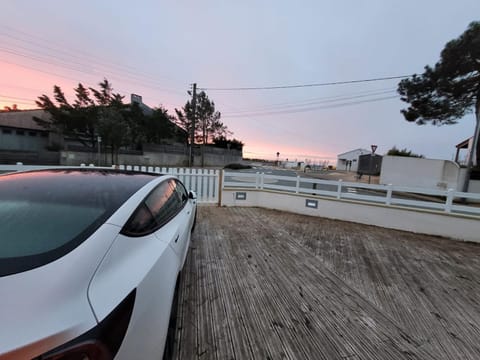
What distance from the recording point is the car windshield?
0.88m

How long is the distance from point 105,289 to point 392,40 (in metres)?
13.5

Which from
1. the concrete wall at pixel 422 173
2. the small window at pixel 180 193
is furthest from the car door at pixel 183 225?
the concrete wall at pixel 422 173

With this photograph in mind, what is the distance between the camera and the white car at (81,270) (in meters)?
0.65

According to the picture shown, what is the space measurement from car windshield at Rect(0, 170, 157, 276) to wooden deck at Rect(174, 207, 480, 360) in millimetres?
1284

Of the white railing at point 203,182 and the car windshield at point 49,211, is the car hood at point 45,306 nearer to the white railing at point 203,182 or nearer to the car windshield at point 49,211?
the car windshield at point 49,211

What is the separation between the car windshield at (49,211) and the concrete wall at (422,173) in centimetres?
1703

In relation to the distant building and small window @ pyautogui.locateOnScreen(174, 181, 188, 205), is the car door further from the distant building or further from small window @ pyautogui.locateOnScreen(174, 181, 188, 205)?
the distant building

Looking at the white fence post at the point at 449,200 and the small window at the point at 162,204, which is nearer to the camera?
the small window at the point at 162,204

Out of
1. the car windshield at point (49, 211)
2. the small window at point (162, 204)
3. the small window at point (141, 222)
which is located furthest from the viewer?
the small window at point (162, 204)

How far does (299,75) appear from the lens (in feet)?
43.6

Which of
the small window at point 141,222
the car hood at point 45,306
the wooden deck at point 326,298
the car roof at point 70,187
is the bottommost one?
the wooden deck at point 326,298

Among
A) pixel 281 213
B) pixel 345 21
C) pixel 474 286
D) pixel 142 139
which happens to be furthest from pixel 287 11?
pixel 142 139

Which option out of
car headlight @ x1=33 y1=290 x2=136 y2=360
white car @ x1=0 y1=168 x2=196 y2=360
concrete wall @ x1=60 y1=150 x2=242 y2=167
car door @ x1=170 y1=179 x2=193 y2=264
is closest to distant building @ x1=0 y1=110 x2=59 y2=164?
concrete wall @ x1=60 y1=150 x2=242 y2=167

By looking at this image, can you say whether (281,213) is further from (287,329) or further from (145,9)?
(145,9)
